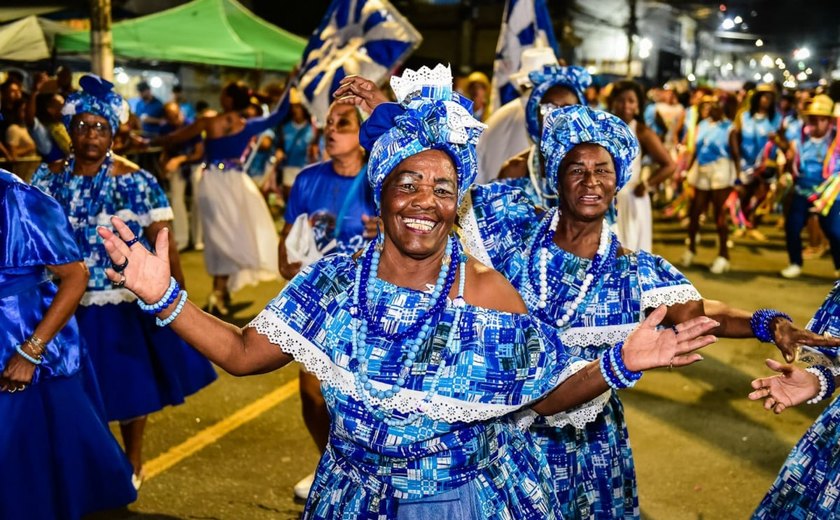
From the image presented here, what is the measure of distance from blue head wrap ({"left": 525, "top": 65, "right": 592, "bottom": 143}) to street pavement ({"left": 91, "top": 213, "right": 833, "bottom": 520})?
2.12 meters

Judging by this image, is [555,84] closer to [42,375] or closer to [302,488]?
[302,488]

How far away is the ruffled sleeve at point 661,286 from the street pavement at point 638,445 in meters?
1.88

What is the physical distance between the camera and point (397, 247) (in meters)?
2.63

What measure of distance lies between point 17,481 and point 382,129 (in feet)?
7.12

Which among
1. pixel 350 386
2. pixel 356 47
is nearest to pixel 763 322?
pixel 350 386

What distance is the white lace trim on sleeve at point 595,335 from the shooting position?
3322 millimetres

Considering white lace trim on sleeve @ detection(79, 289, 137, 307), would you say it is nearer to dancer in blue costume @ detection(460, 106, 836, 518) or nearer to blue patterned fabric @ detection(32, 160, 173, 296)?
blue patterned fabric @ detection(32, 160, 173, 296)

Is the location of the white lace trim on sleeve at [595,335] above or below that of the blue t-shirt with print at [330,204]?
below

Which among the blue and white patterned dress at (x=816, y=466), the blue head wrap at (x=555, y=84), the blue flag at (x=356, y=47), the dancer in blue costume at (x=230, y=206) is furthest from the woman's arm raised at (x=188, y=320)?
the dancer in blue costume at (x=230, y=206)

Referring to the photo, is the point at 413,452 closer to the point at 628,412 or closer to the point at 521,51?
the point at 628,412

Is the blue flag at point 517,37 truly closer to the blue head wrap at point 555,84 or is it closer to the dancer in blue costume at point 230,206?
the dancer in blue costume at point 230,206

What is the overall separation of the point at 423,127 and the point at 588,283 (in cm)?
115

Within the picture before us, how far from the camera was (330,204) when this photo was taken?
493 centimetres

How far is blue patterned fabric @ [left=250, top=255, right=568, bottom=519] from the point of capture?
2500 millimetres
